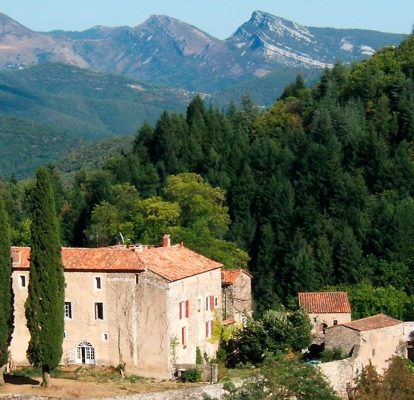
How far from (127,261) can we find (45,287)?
564 centimetres

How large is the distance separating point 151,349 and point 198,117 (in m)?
58.2

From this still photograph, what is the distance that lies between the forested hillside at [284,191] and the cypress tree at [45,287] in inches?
866

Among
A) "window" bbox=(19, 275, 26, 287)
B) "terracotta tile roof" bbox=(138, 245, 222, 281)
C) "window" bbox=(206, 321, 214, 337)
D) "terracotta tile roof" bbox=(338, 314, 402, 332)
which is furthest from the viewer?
"window" bbox=(206, 321, 214, 337)

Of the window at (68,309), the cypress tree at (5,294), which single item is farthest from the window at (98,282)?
the cypress tree at (5,294)

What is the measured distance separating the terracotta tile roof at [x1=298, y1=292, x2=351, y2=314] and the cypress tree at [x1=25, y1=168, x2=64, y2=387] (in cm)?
1601

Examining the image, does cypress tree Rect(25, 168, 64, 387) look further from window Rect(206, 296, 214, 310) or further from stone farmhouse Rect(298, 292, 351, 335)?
stone farmhouse Rect(298, 292, 351, 335)

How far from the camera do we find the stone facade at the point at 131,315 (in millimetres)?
50188

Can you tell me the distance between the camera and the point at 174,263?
5316 centimetres

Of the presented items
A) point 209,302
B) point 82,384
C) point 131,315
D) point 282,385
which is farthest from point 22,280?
point 282,385

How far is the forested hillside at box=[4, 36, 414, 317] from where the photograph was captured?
72.4 meters

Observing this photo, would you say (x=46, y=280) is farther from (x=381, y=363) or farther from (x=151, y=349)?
(x=381, y=363)

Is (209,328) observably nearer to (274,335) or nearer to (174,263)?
(274,335)

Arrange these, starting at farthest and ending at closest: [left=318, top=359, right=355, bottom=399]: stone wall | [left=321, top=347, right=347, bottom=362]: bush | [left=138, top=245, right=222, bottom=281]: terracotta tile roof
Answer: [left=138, top=245, right=222, bottom=281]: terracotta tile roof, [left=321, top=347, right=347, bottom=362]: bush, [left=318, top=359, right=355, bottom=399]: stone wall

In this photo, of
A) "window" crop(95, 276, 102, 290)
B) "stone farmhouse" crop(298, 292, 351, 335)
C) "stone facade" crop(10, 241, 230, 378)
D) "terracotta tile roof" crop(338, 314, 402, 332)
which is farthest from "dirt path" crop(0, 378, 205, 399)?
"stone farmhouse" crop(298, 292, 351, 335)
